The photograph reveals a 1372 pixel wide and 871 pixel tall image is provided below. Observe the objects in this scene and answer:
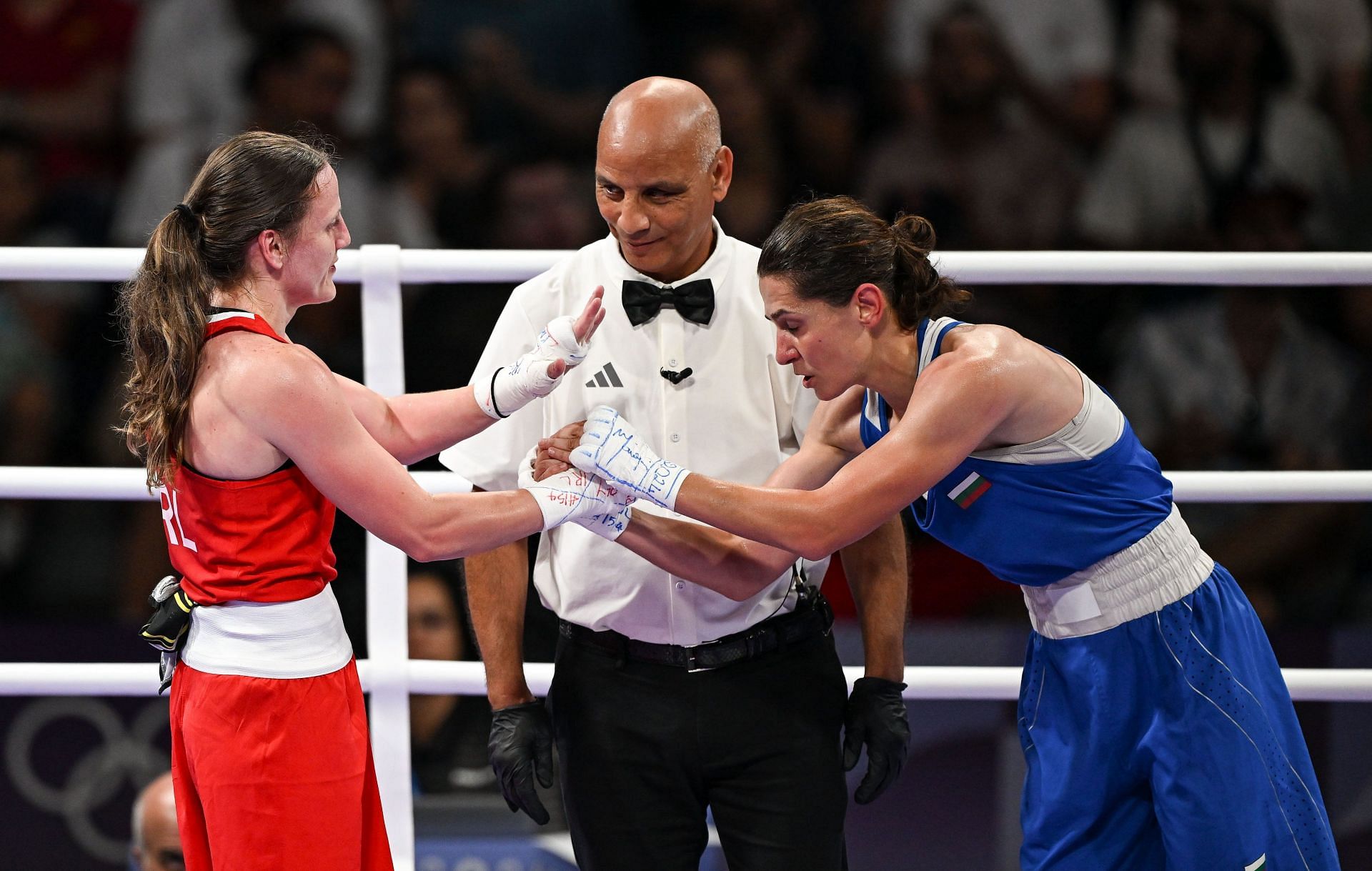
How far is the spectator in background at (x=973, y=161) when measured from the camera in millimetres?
4508

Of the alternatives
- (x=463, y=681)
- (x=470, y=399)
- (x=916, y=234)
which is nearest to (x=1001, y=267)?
(x=916, y=234)

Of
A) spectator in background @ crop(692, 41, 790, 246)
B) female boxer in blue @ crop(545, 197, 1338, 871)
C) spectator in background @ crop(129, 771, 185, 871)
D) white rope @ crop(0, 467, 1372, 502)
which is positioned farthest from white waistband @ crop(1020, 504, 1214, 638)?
spectator in background @ crop(692, 41, 790, 246)

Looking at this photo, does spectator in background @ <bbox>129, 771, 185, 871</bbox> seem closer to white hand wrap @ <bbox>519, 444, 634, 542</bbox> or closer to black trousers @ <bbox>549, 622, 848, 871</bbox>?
black trousers @ <bbox>549, 622, 848, 871</bbox>

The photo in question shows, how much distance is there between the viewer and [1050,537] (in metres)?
2.09

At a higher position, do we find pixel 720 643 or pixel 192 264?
pixel 192 264

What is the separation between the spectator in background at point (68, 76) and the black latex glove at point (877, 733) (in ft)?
11.1

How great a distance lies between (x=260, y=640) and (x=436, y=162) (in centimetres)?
285

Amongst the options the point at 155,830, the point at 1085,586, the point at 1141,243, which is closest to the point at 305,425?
the point at 1085,586

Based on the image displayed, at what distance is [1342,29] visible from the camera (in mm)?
4547

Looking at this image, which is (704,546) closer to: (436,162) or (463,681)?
(463,681)

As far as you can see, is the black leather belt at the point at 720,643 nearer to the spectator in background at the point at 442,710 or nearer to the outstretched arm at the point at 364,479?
the outstretched arm at the point at 364,479

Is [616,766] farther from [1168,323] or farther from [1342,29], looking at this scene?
[1342,29]

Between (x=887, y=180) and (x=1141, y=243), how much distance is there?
0.84m

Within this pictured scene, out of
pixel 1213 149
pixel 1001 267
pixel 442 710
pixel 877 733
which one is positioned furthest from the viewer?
pixel 1213 149
